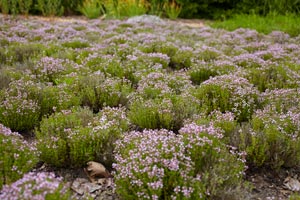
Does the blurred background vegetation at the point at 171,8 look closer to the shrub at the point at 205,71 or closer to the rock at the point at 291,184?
the shrub at the point at 205,71

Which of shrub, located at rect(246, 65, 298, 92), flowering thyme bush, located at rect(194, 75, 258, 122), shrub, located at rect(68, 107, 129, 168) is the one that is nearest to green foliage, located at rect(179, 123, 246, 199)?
shrub, located at rect(68, 107, 129, 168)

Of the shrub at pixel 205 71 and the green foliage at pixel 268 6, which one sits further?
the green foliage at pixel 268 6

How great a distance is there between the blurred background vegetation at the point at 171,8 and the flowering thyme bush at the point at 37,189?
1348cm

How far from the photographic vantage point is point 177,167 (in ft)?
9.59

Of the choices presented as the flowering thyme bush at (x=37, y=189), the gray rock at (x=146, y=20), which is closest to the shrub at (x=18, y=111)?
the flowering thyme bush at (x=37, y=189)

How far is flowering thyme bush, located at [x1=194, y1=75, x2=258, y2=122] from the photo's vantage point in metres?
4.81

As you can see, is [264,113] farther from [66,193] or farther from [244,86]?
[66,193]

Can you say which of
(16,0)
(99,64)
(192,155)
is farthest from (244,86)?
(16,0)

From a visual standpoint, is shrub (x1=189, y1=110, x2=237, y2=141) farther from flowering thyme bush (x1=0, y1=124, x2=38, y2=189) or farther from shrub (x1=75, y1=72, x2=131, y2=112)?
flowering thyme bush (x1=0, y1=124, x2=38, y2=189)

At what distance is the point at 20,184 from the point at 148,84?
332cm

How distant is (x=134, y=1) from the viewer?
1758 cm

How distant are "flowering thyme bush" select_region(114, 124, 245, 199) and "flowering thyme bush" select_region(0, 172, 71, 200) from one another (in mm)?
615

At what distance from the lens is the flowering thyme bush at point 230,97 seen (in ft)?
15.8

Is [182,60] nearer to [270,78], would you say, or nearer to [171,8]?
[270,78]
